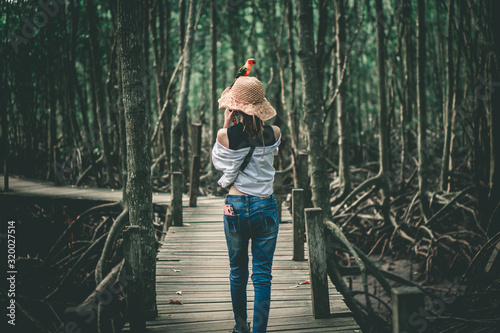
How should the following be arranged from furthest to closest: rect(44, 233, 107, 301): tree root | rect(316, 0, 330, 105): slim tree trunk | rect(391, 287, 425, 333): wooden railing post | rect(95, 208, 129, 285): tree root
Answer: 1. rect(316, 0, 330, 105): slim tree trunk
2. rect(44, 233, 107, 301): tree root
3. rect(95, 208, 129, 285): tree root
4. rect(391, 287, 425, 333): wooden railing post

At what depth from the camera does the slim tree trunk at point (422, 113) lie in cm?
669

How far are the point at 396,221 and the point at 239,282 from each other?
550 centimetres

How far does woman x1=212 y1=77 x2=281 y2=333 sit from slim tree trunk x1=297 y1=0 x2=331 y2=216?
2.20 metres

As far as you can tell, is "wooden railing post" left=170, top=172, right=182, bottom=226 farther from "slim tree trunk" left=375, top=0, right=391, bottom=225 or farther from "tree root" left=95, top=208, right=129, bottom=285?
"slim tree trunk" left=375, top=0, right=391, bottom=225

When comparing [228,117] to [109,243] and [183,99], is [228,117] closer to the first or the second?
[109,243]

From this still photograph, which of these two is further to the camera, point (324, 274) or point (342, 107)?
point (342, 107)

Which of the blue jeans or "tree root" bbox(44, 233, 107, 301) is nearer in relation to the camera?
the blue jeans

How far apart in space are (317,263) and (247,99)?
137cm

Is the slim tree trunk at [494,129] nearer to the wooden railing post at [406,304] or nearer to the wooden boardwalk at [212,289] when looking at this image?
the wooden boardwalk at [212,289]

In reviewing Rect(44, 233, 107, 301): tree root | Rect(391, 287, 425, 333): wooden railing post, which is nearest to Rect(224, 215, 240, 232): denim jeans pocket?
Rect(391, 287, 425, 333): wooden railing post

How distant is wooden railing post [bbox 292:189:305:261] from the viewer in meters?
4.49

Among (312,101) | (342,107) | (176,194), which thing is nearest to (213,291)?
(176,194)

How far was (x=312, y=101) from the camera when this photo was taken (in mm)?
4891

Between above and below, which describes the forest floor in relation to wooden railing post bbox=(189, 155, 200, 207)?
below
